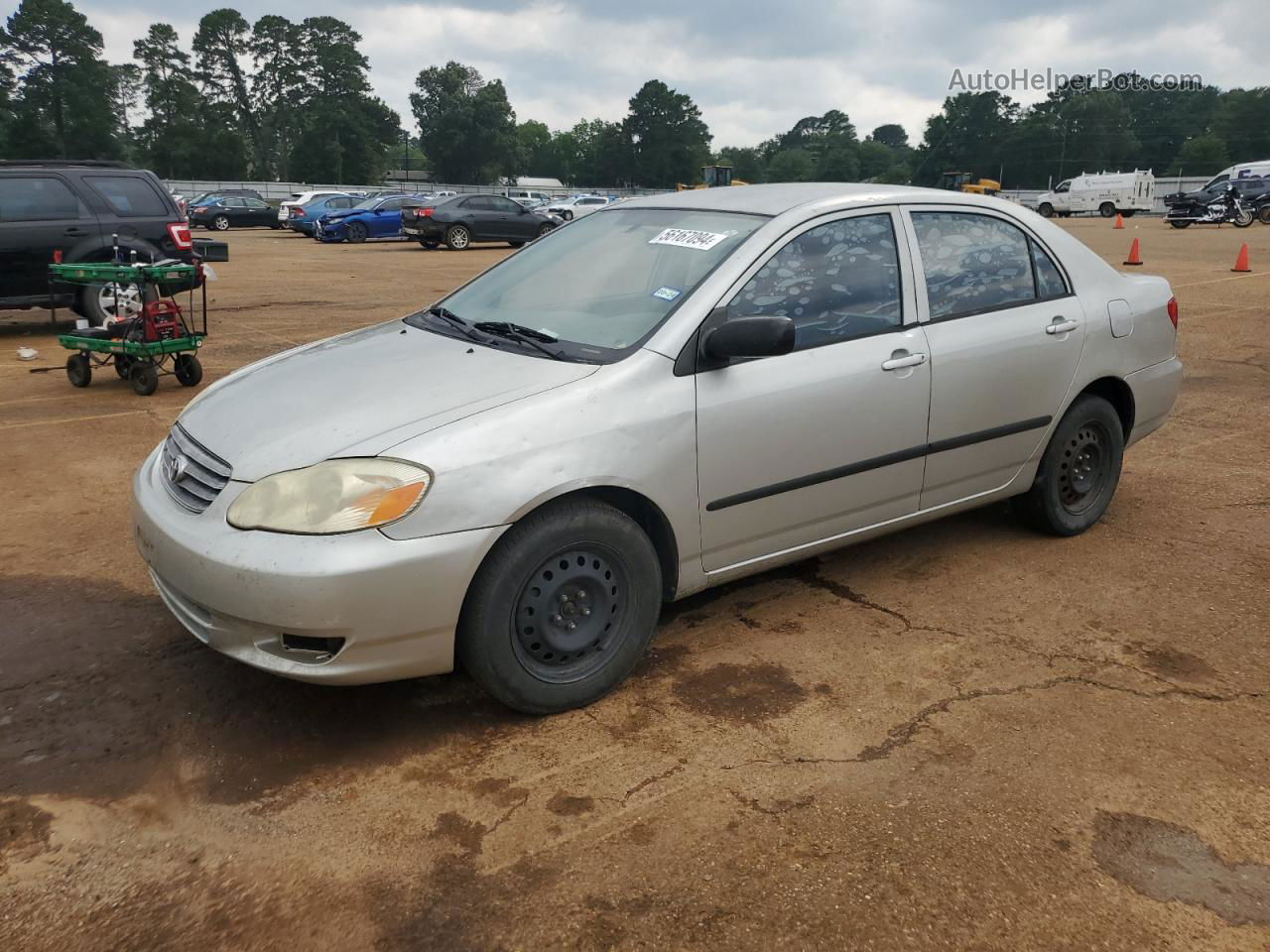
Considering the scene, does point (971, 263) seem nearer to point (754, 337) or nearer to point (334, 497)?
point (754, 337)

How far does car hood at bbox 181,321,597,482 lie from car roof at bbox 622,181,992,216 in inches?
44.2

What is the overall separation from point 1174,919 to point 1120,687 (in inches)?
46.6

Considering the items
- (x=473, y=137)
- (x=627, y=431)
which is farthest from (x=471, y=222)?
(x=473, y=137)

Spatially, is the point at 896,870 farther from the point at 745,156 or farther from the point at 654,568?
the point at 745,156

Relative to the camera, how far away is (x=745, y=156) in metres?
111

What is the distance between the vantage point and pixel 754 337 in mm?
3238

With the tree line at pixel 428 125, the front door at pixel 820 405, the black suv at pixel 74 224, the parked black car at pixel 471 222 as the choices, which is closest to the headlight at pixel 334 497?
the front door at pixel 820 405

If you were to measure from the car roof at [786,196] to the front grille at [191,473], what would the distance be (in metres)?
2.06

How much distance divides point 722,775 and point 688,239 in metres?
1.97

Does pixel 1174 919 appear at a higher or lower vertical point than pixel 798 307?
lower

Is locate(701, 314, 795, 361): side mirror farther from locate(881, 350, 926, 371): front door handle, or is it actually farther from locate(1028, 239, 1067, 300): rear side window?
locate(1028, 239, 1067, 300): rear side window

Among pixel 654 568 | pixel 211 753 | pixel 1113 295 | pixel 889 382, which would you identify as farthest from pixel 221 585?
pixel 1113 295

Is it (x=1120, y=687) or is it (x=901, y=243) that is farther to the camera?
(x=901, y=243)

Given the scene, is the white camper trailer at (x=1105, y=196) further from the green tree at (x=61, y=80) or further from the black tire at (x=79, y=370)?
the green tree at (x=61, y=80)
